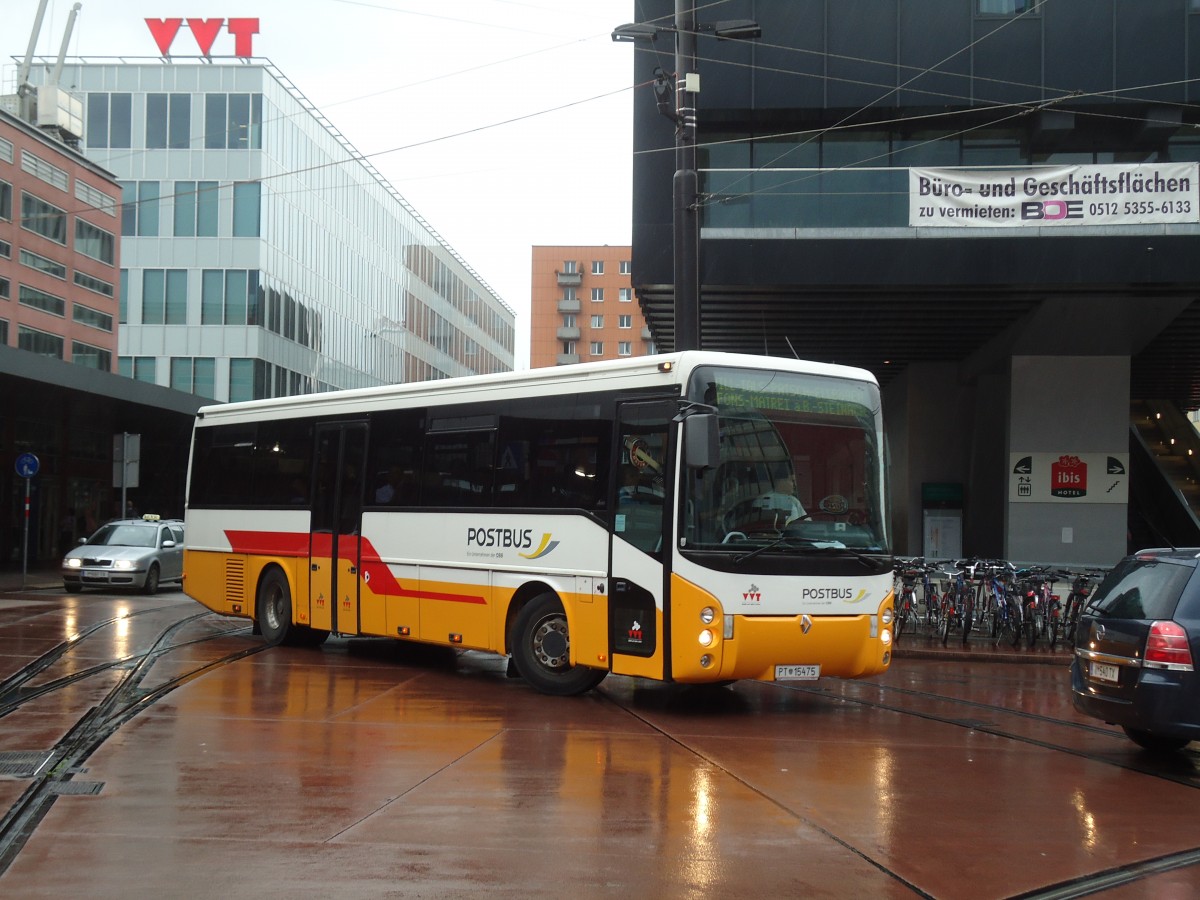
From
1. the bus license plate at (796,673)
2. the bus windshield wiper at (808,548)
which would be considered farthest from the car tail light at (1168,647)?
the bus license plate at (796,673)

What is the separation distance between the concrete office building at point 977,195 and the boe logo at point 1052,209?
3 cm

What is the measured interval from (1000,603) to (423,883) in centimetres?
1414

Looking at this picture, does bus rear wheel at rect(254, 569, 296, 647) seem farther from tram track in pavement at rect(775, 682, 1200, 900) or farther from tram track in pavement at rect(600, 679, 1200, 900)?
tram track in pavement at rect(775, 682, 1200, 900)

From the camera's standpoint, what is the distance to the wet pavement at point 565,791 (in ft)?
20.5

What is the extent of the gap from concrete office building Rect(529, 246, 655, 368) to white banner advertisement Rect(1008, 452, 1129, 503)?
321ft

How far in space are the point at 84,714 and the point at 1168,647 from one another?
828cm

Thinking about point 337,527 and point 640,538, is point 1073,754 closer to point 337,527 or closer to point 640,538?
point 640,538

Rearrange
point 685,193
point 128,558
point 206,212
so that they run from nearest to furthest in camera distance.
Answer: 1. point 685,193
2. point 128,558
3. point 206,212

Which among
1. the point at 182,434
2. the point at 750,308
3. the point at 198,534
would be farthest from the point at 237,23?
the point at 198,534

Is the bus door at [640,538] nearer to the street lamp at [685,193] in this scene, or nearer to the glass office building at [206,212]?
the street lamp at [685,193]

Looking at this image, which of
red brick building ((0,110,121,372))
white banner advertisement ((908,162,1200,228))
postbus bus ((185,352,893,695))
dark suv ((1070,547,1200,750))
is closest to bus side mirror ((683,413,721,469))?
postbus bus ((185,352,893,695))

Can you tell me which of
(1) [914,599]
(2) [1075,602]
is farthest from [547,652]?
(2) [1075,602]

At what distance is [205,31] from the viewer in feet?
197

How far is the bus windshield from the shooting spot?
11.2 metres
